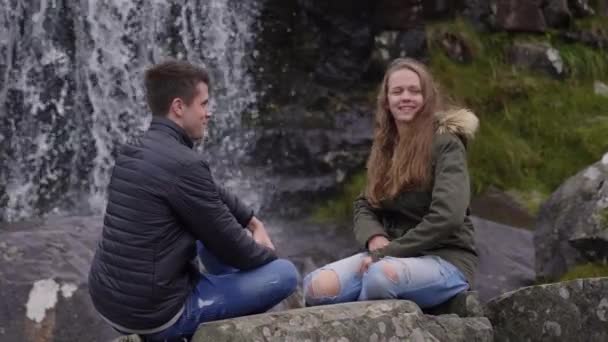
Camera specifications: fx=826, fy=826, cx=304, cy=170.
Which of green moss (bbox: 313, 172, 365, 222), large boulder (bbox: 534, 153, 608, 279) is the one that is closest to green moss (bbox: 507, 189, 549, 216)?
green moss (bbox: 313, 172, 365, 222)

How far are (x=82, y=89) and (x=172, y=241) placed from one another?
6841 millimetres

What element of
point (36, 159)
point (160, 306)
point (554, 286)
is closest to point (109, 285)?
point (160, 306)

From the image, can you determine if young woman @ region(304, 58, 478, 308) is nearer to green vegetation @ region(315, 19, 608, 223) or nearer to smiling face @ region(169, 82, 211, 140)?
smiling face @ region(169, 82, 211, 140)

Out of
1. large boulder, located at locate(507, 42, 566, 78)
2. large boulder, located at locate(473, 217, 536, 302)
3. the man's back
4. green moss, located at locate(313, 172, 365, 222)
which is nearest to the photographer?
the man's back

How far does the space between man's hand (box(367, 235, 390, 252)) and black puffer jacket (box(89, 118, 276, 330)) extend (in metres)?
0.71

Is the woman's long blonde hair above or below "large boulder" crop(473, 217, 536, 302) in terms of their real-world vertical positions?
above

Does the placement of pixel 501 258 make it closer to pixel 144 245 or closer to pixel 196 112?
pixel 196 112

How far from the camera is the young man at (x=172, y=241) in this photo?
308cm

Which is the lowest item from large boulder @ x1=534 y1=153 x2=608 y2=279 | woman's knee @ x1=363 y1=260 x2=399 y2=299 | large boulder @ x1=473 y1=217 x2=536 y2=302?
large boulder @ x1=473 y1=217 x2=536 y2=302

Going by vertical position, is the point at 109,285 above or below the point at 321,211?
above

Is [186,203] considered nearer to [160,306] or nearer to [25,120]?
[160,306]

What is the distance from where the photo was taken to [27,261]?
5988mm

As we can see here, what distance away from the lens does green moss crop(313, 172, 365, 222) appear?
888 cm

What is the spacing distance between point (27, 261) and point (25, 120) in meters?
3.74
